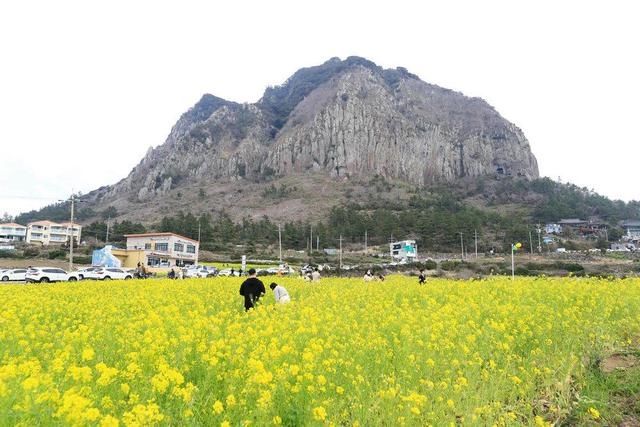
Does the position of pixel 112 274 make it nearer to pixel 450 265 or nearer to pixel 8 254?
pixel 8 254

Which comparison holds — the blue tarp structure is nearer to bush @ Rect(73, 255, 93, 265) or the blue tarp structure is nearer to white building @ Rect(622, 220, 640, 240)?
bush @ Rect(73, 255, 93, 265)

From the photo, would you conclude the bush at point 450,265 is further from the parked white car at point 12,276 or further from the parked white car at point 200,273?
the parked white car at point 12,276

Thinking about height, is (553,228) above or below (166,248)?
above

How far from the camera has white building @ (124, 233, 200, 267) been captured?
217 ft

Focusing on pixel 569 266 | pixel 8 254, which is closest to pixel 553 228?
pixel 569 266

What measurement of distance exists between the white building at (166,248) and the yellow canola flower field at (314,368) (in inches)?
A: 2275

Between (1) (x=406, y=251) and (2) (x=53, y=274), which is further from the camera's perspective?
(1) (x=406, y=251)

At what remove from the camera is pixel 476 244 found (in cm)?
8981

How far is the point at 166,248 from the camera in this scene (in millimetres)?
67625

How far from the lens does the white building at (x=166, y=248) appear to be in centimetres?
6625

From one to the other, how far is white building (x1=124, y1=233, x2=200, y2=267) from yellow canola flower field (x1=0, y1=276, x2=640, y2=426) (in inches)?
2275

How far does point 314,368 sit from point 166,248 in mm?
66115

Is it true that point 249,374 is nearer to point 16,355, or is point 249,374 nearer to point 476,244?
point 16,355

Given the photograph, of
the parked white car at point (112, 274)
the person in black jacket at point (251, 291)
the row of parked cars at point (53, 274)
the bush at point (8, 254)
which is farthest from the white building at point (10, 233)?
the person in black jacket at point (251, 291)
